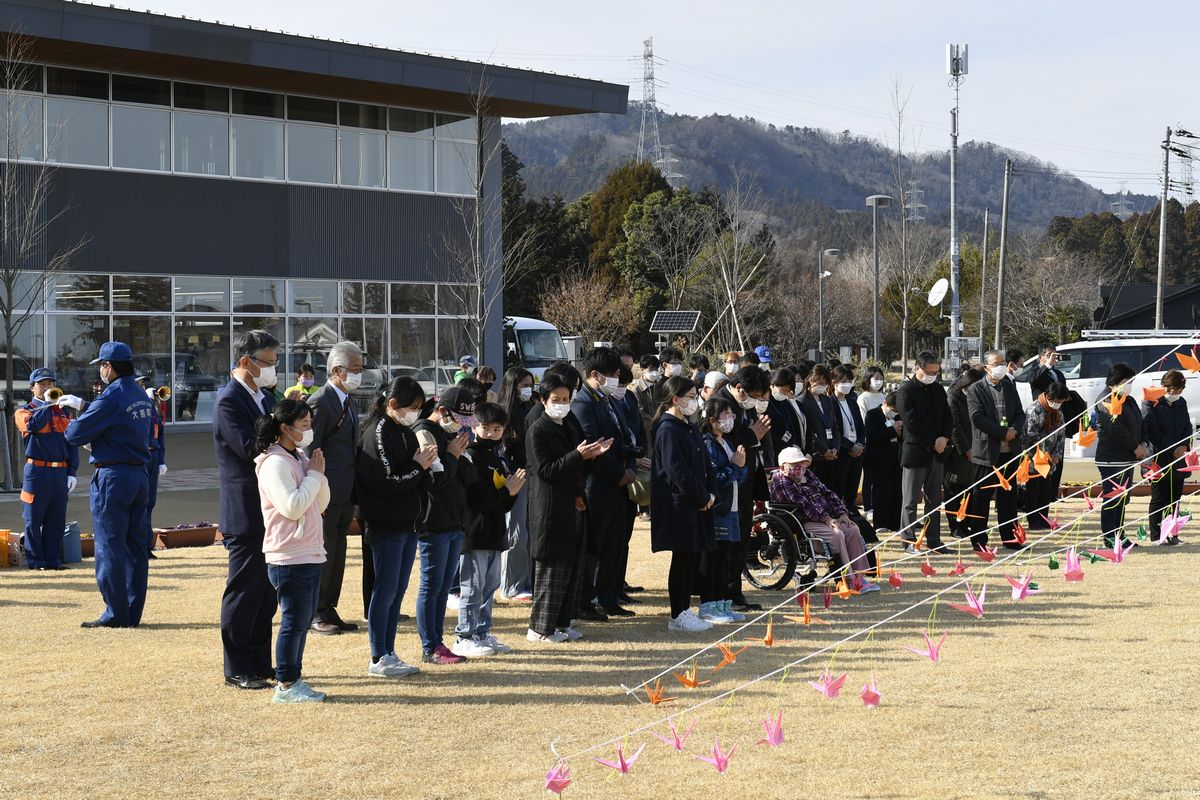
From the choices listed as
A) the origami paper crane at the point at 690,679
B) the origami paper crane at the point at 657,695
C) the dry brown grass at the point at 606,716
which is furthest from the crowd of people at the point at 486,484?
the origami paper crane at the point at 657,695

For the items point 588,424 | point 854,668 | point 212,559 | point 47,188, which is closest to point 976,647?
point 854,668

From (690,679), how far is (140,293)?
2126cm

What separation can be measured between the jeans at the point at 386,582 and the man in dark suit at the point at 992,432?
22.6 ft

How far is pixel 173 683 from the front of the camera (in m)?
7.30

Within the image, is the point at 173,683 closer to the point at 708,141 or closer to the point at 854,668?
the point at 854,668

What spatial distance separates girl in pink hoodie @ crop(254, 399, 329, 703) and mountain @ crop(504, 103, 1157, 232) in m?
108

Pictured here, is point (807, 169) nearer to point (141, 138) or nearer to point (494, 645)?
point (141, 138)

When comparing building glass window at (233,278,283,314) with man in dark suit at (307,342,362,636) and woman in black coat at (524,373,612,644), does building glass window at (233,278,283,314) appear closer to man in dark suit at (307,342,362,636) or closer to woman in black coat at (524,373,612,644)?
man in dark suit at (307,342,362,636)

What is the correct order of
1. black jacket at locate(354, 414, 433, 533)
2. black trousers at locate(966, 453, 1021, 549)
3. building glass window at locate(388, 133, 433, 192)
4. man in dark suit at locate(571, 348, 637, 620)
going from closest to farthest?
black jacket at locate(354, 414, 433, 533) → man in dark suit at locate(571, 348, 637, 620) → black trousers at locate(966, 453, 1021, 549) → building glass window at locate(388, 133, 433, 192)

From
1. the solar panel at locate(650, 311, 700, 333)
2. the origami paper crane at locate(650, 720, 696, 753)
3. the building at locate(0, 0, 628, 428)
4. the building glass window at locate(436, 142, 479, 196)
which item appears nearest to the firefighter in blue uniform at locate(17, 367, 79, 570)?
the origami paper crane at locate(650, 720, 696, 753)

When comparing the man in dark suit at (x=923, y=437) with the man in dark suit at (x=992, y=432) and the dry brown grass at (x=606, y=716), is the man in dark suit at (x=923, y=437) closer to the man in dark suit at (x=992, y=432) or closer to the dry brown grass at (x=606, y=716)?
the man in dark suit at (x=992, y=432)

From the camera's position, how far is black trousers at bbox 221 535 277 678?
712 cm

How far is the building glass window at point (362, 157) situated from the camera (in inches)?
1116

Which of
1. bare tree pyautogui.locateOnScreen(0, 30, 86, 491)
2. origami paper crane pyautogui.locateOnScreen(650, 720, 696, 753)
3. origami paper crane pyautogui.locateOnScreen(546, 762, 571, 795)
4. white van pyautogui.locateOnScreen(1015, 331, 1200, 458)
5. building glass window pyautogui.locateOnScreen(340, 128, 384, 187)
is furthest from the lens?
building glass window pyautogui.locateOnScreen(340, 128, 384, 187)
